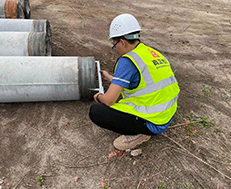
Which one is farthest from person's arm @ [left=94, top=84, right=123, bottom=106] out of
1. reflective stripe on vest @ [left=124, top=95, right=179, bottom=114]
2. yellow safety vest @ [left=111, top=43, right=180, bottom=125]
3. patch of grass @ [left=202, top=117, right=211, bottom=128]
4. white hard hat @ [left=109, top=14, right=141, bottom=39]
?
patch of grass @ [left=202, top=117, right=211, bottom=128]

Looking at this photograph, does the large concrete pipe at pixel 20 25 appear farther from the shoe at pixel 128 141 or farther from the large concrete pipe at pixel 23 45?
the shoe at pixel 128 141

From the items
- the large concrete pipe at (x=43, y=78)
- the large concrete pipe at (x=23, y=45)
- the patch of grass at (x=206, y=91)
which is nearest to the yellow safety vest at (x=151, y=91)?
the large concrete pipe at (x=43, y=78)

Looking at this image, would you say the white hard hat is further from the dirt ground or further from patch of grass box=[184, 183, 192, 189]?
patch of grass box=[184, 183, 192, 189]

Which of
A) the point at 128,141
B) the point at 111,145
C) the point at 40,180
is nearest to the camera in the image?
the point at 40,180

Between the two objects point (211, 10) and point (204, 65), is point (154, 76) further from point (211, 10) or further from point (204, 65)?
point (211, 10)

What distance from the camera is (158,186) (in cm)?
213

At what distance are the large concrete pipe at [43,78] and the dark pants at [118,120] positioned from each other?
2.30 ft

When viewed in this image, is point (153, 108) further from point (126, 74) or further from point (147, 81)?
point (126, 74)

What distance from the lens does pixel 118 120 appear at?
218cm

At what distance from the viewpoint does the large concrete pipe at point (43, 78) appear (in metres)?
2.70

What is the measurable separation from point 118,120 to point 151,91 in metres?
0.58

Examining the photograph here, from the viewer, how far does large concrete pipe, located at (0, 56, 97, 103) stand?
270cm

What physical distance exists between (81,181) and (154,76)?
60.6 inches

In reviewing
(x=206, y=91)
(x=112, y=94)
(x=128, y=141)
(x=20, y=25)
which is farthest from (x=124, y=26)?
(x=20, y=25)
